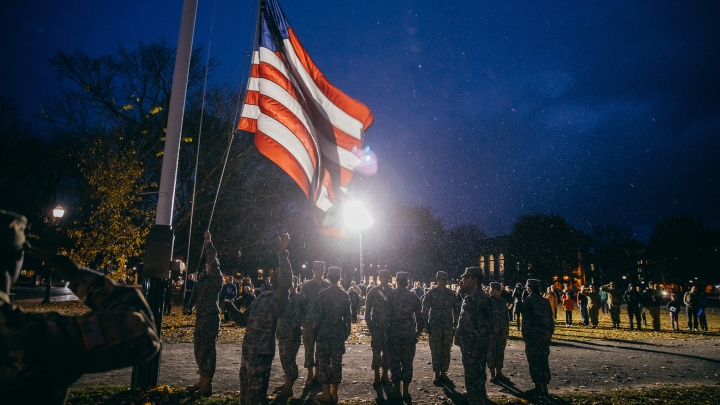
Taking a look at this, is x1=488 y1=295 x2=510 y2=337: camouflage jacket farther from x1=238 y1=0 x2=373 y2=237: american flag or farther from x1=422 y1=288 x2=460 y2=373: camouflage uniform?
x1=238 y1=0 x2=373 y2=237: american flag

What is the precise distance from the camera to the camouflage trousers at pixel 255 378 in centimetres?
559

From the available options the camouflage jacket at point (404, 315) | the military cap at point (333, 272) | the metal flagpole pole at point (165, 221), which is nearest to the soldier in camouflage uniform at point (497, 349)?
the camouflage jacket at point (404, 315)

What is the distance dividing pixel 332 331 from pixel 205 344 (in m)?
2.38

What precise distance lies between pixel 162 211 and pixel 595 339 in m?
17.8

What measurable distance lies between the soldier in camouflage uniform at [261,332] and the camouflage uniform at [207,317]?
6.23 feet

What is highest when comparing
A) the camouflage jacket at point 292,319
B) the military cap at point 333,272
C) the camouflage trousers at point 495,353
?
the military cap at point 333,272

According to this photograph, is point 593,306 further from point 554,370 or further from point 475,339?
point 475,339

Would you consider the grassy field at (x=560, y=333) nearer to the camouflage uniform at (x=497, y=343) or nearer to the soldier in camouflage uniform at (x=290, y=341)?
the camouflage uniform at (x=497, y=343)

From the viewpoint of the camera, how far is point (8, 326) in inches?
73.0

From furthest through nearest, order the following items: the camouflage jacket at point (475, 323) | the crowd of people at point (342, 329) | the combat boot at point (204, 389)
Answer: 1. the combat boot at point (204, 389)
2. the camouflage jacket at point (475, 323)
3. the crowd of people at point (342, 329)

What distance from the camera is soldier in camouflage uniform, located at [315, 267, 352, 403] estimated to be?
7.95 meters

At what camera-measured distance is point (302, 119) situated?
26.6ft

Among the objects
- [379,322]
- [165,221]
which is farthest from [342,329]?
[165,221]

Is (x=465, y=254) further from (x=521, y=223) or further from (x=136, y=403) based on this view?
(x=136, y=403)
